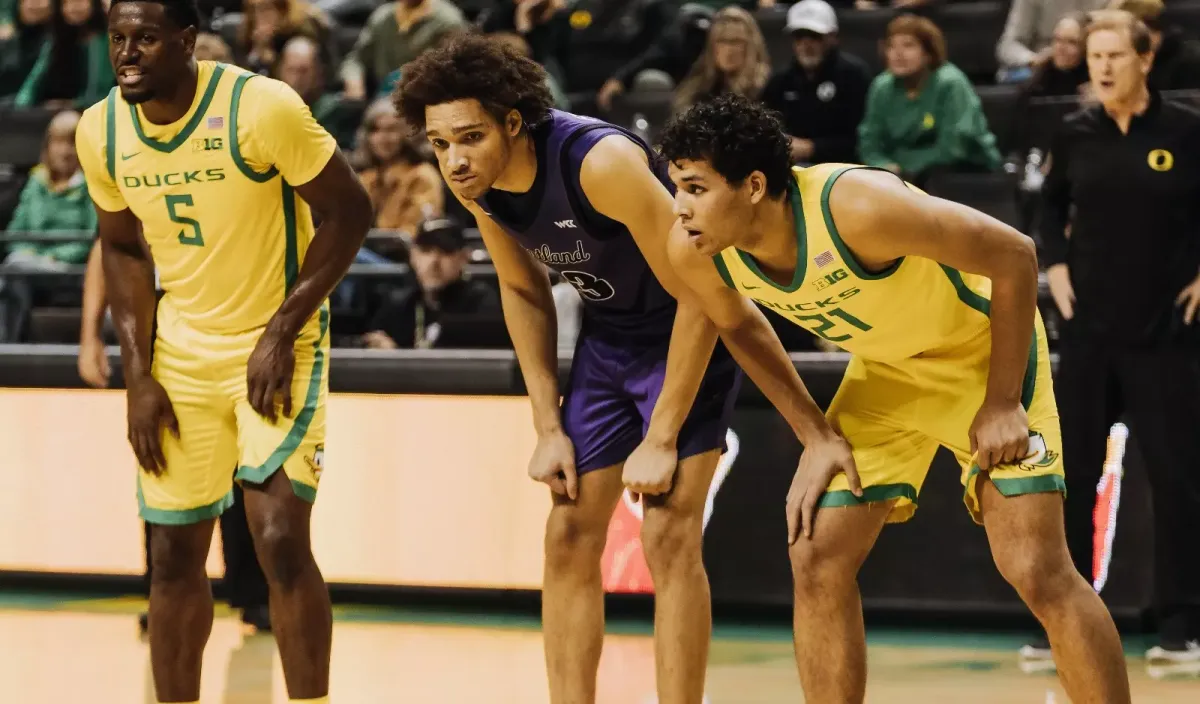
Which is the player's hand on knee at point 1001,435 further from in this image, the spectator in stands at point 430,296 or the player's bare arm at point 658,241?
the spectator in stands at point 430,296

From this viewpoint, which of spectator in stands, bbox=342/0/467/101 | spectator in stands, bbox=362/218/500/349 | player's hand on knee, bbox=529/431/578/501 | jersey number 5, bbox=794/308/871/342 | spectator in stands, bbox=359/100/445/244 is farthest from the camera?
spectator in stands, bbox=342/0/467/101

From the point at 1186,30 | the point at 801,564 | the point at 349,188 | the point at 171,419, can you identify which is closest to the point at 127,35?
the point at 349,188

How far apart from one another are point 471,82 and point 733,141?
0.67 metres

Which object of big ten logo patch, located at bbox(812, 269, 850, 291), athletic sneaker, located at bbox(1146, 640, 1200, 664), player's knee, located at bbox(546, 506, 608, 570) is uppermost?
big ten logo patch, located at bbox(812, 269, 850, 291)

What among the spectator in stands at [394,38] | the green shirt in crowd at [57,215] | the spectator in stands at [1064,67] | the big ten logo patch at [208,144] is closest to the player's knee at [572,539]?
the big ten logo patch at [208,144]

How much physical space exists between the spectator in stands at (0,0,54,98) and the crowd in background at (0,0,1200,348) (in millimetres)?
866

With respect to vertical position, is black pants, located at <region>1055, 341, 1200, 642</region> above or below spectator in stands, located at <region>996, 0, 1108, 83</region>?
below

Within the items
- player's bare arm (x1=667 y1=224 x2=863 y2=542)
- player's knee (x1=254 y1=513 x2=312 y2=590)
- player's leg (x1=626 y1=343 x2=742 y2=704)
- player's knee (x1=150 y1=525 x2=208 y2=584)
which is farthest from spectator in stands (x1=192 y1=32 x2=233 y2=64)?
player's bare arm (x1=667 y1=224 x2=863 y2=542)

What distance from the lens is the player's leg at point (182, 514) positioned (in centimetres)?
454

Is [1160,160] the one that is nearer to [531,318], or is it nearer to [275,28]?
[531,318]

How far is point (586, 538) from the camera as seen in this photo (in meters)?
4.31

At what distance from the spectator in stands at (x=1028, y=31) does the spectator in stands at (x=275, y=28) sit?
4.00m

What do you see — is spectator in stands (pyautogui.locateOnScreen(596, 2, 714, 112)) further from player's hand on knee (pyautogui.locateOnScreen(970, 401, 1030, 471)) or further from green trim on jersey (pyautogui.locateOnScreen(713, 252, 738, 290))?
player's hand on knee (pyautogui.locateOnScreen(970, 401, 1030, 471))

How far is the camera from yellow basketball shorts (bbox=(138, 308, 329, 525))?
4512mm
